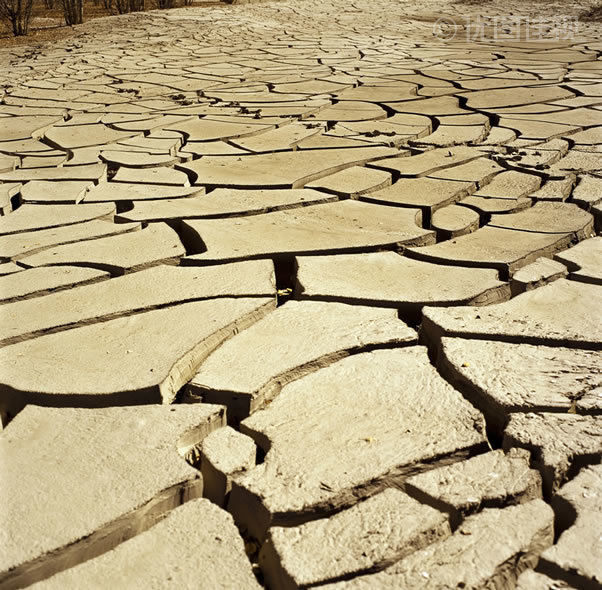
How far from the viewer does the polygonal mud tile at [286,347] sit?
1643 mm

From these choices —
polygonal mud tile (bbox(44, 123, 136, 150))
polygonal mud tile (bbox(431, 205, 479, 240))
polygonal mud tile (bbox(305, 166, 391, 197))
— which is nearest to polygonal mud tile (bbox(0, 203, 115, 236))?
polygonal mud tile (bbox(305, 166, 391, 197))

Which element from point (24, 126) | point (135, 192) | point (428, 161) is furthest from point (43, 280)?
point (24, 126)

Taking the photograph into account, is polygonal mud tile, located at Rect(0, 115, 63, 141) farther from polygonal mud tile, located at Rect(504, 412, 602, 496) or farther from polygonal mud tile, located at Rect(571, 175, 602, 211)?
polygonal mud tile, located at Rect(504, 412, 602, 496)

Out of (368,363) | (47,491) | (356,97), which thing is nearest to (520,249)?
(368,363)

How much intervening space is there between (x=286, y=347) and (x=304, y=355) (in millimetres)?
62

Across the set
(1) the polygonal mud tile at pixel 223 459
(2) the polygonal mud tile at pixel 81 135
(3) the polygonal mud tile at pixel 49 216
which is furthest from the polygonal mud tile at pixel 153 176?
(1) the polygonal mud tile at pixel 223 459

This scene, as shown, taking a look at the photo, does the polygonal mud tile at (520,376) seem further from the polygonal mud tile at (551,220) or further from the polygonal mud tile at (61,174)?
the polygonal mud tile at (61,174)

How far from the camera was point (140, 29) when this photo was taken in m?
8.80

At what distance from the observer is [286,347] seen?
5.97 feet

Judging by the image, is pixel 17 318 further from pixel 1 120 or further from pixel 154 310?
pixel 1 120

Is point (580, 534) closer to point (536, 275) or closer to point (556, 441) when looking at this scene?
point (556, 441)

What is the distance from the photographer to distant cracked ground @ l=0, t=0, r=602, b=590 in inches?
48.2

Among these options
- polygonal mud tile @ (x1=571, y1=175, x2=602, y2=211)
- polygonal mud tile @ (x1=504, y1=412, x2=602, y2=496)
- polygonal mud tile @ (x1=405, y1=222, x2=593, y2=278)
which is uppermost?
polygonal mud tile @ (x1=571, y1=175, x2=602, y2=211)

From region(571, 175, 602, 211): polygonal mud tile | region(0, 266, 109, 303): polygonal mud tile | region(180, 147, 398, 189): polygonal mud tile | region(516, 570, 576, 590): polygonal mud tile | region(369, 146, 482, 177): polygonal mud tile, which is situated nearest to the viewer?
region(516, 570, 576, 590): polygonal mud tile
